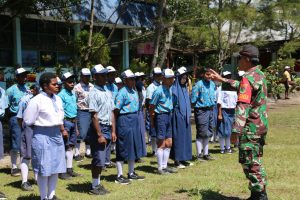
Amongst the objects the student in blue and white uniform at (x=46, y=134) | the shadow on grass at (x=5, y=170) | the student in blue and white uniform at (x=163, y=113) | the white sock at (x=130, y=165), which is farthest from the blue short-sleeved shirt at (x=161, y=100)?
the shadow on grass at (x=5, y=170)

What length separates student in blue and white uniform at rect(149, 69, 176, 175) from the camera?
8.03m

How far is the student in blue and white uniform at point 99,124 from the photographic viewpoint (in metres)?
6.59

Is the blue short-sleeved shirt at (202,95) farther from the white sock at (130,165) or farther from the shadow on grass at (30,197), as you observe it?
the shadow on grass at (30,197)

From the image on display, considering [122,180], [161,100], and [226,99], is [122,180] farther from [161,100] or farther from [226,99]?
[226,99]

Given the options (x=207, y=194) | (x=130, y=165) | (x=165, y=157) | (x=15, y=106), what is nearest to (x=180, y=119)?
(x=165, y=157)

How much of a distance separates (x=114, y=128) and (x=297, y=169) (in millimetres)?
3522

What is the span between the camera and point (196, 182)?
7227mm

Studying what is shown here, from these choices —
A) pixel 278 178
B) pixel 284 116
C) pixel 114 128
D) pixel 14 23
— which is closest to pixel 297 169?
pixel 278 178

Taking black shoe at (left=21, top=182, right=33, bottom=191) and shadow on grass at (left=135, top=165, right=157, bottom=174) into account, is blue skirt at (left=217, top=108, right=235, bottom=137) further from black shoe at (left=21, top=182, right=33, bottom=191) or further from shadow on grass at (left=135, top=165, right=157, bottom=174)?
black shoe at (left=21, top=182, right=33, bottom=191)

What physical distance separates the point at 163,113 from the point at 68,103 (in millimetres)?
1758

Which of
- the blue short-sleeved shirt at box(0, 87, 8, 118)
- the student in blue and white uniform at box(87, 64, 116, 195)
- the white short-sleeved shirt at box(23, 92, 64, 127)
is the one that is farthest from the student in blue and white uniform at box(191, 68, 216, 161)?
the white short-sleeved shirt at box(23, 92, 64, 127)

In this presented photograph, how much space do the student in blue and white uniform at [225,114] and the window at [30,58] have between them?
33.8 feet

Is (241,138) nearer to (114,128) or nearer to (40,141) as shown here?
(114,128)

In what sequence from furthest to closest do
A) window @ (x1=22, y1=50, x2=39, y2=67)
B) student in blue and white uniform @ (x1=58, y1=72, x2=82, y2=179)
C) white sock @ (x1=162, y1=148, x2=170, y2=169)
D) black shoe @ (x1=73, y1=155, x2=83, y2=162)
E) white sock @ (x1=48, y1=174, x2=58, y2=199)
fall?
window @ (x1=22, y1=50, x2=39, y2=67)
black shoe @ (x1=73, y1=155, x2=83, y2=162)
white sock @ (x1=162, y1=148, x2=170, y2=169)
student in blue and white uniform @ (x1=58, y1=72, x2=82, y2=179)
white sock @ (x1=48, y1=174, x2=58, y2=199)
